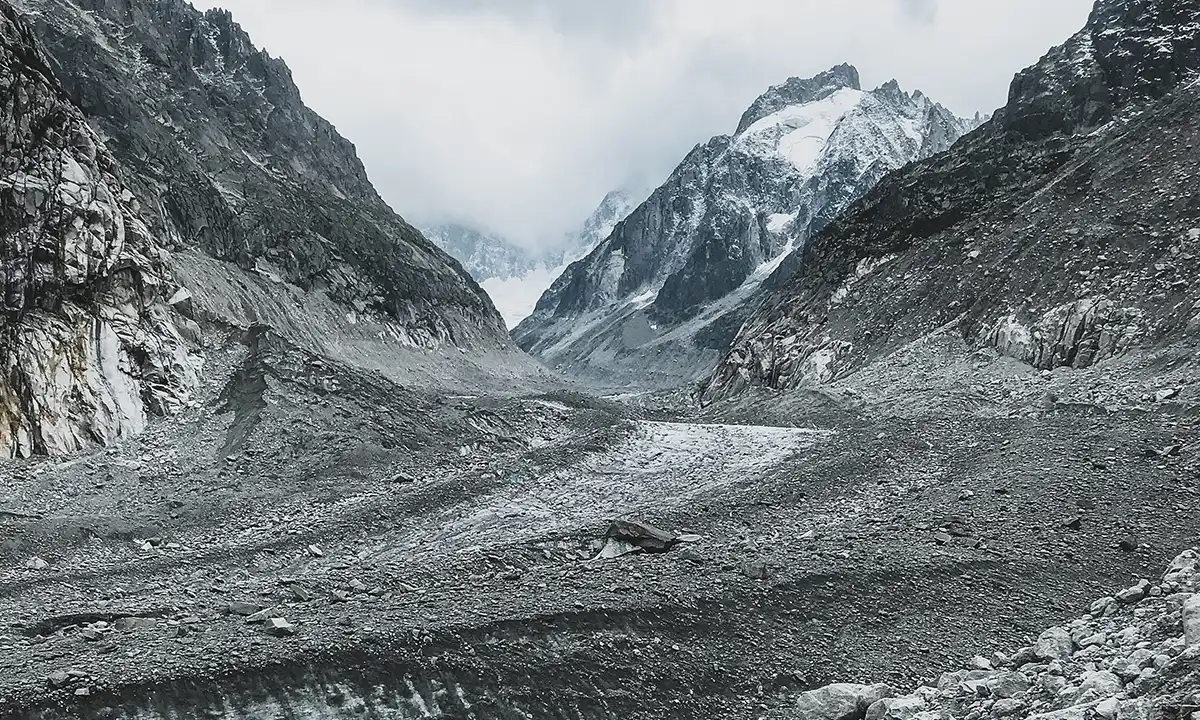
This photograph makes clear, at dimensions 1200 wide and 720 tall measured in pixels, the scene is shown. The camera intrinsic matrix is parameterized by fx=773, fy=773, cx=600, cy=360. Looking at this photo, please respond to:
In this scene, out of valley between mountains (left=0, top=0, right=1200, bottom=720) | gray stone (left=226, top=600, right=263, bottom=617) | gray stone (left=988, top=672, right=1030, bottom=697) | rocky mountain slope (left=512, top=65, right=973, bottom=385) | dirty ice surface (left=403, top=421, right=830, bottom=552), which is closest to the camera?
gray stone (left=988, top=672, right=1030, bottom=697)

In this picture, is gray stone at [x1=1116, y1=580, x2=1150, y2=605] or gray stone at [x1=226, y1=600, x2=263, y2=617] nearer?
gray stone at [x1=1116, y1=580, x2=1150, y2=605]

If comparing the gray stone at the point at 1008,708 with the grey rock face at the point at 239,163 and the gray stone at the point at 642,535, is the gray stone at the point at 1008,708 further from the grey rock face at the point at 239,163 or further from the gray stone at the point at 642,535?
the grey rock face at the point at 239,163

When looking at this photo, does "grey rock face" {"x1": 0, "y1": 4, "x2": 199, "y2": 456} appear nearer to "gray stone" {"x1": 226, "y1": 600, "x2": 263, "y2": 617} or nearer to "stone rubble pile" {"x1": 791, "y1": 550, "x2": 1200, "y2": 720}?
"gray stone" {"x1": 226, "y1": 600, "x2": 263, "y2": 617}

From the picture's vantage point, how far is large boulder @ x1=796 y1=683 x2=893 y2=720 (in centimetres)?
927

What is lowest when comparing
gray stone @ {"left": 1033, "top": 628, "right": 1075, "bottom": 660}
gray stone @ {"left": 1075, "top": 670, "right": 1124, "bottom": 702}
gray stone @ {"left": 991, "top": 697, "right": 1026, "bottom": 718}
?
gray stone @ {"left": 991, "top": 697, "right": 1026, "bottom": 718}

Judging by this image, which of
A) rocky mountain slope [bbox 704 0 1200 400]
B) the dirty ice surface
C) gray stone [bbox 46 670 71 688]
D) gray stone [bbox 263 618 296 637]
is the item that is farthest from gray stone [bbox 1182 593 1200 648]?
rocky mountain slope [bbox 704 0 1200 400]

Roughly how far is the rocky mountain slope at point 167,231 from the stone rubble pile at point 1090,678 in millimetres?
26694

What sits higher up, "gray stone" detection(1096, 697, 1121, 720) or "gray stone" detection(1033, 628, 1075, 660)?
"gray stone" detection(1096, 697, 1121, 720)

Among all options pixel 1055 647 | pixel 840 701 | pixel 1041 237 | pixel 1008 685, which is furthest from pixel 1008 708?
pixel 1041 237

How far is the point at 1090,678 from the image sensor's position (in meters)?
7.48

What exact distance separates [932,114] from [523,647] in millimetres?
194988

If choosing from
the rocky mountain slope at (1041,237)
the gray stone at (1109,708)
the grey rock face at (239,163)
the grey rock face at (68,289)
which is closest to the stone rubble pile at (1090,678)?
the gray stone at (1109,708)

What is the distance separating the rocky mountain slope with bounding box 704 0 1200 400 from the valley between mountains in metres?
0.29

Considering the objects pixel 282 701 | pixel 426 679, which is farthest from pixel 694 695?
pixel 282 701
